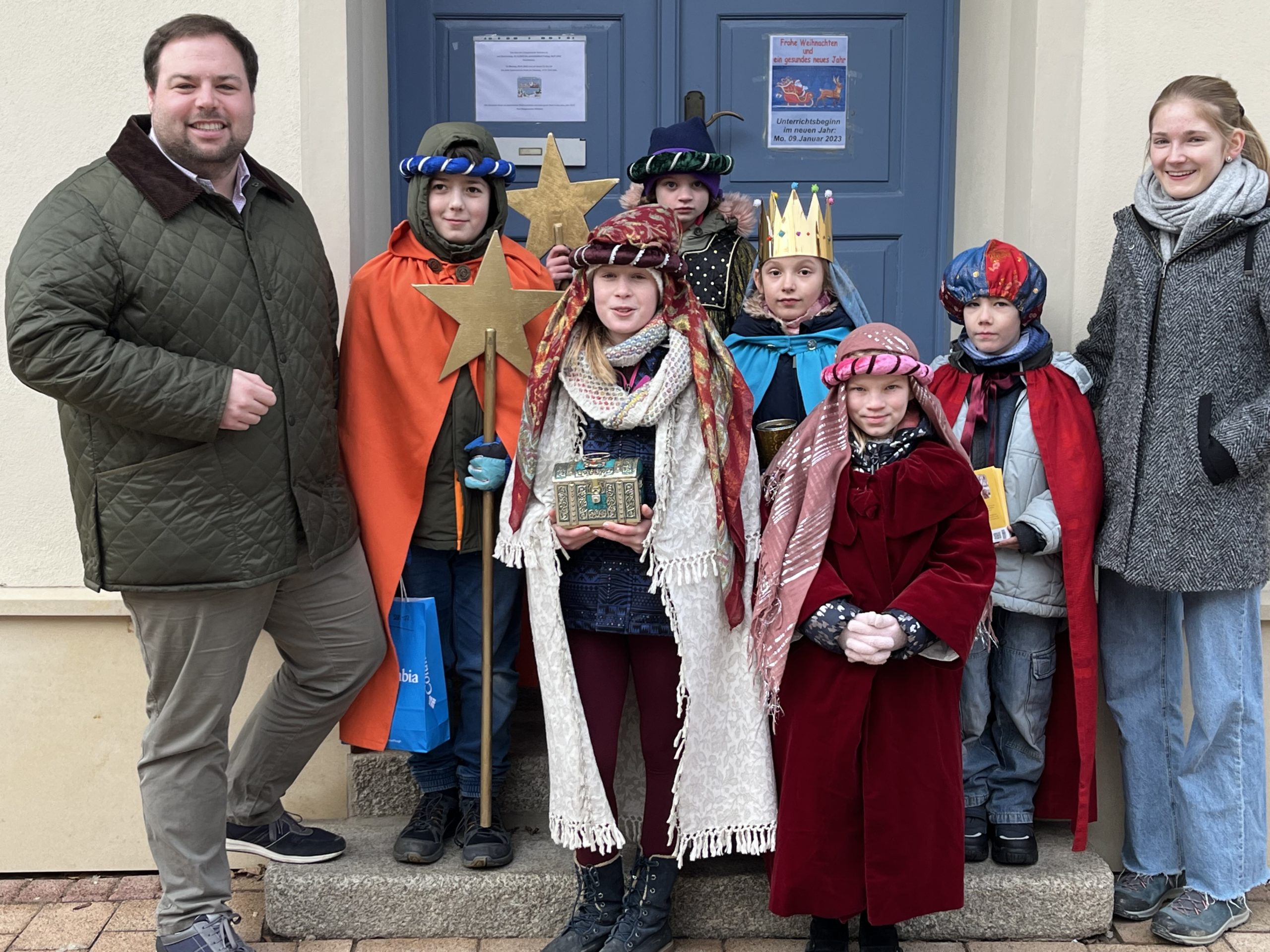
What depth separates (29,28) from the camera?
3598 mm

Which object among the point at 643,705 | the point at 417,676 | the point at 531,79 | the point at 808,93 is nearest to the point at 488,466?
the point at 417,676

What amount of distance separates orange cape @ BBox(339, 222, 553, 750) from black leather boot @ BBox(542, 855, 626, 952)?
2.41 ft

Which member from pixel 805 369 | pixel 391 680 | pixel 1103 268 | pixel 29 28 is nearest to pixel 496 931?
pixel 391 680

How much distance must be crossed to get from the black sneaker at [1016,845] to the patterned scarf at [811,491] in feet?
2.96

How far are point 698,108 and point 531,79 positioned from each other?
0.62 meters

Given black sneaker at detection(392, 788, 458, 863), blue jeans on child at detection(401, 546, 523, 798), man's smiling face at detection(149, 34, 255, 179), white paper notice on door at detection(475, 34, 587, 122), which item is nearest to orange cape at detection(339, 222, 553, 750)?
blue jeans on child at detection(401, 546, 523, 798)

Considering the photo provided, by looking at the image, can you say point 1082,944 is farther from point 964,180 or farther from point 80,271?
point 80,271

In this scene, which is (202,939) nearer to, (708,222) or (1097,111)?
(708,222)

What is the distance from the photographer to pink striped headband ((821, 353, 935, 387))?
2852 mm

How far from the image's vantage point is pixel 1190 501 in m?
3.18

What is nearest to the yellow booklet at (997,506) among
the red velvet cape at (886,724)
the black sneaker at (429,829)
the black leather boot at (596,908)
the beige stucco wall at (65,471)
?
the red velvet cape at (886,724)

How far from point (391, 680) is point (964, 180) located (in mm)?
2673

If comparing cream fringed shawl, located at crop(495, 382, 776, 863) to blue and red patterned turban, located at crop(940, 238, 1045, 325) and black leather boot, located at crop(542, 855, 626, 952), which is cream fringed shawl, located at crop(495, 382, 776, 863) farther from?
blue and red patterned turban, located at crop(940, 238, 1045, 325)

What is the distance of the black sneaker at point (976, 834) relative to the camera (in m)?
3.44
